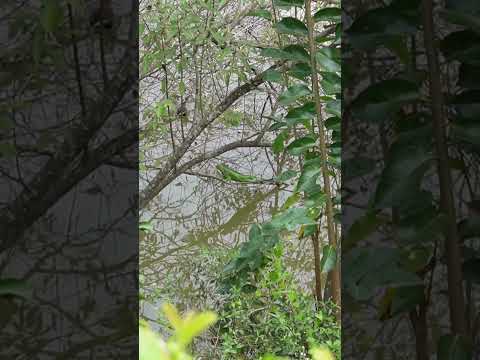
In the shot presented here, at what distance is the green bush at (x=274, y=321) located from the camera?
66.3 inches

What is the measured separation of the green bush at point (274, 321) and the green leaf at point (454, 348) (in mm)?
970

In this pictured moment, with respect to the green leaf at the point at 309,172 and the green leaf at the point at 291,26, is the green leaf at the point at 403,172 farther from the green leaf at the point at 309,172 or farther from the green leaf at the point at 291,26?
the green leaf at the point at 309,172

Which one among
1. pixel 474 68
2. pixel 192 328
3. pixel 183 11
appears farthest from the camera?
→ pixel 183 11

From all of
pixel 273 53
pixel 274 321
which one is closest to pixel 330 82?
pixel 273 53

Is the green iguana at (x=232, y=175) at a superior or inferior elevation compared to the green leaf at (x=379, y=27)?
superior

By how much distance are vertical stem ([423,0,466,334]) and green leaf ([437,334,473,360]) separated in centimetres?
4

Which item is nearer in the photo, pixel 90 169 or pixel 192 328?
pixel 192 328

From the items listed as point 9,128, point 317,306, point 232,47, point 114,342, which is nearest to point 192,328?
point 114,342

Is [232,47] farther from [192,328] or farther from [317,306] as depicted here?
[192,328]

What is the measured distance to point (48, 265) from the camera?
2.36 ft

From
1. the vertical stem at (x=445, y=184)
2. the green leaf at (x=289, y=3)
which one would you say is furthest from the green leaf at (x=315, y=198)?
the vertical stem at (x=445, y=184)

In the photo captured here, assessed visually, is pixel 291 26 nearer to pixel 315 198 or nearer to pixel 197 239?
pixel 315 198

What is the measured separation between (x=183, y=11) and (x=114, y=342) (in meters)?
1.62

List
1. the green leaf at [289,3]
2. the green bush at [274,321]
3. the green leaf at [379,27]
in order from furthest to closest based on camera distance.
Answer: the green bush at [274,321] → the green leaf at [289,3] → the green leaf at [379,27]
